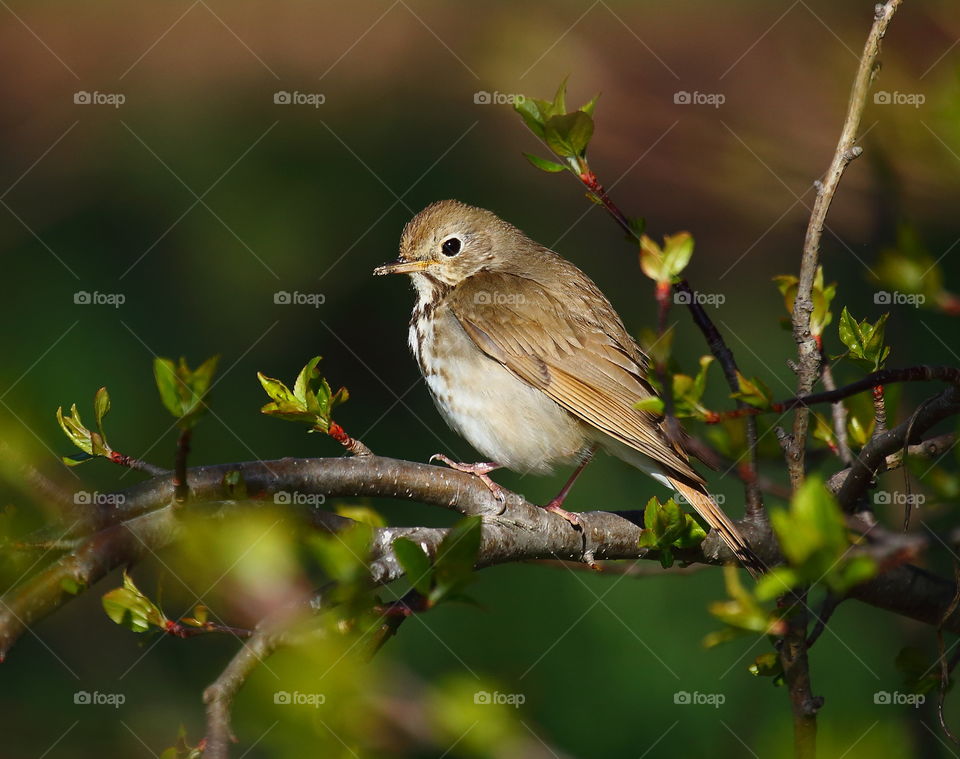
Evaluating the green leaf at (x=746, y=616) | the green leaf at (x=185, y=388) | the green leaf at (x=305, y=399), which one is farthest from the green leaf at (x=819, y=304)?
the green leaf at (x=185, y=388)

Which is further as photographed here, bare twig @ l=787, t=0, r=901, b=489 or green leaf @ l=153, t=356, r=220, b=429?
bare twig @ l=787, t=0, r=901, b=489

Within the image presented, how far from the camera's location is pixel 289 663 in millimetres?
1531

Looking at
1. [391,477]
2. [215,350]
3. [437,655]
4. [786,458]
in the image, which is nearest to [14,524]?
[391,477]

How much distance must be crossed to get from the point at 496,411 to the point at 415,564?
191 cm

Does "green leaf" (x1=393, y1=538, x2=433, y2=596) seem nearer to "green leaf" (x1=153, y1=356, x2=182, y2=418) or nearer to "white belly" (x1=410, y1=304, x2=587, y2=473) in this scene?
"green leaf" (x1=153, y1=356, x2=182, y2=418)

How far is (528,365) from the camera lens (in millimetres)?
3600

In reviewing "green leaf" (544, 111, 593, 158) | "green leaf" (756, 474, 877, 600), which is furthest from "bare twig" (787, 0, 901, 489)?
"green leaf" (756, 474, 877, 600)

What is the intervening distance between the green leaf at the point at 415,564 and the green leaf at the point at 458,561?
0.05 feet

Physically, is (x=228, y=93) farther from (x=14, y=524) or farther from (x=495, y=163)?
(x=14, y=524)

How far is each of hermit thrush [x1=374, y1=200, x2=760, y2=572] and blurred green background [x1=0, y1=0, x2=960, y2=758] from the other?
0.78m

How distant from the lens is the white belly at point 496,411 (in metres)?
3.51

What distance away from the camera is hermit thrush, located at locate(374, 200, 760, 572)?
350 cm

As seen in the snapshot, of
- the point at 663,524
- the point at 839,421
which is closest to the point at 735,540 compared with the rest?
the point at 839,421

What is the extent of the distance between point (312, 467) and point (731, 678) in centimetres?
266
